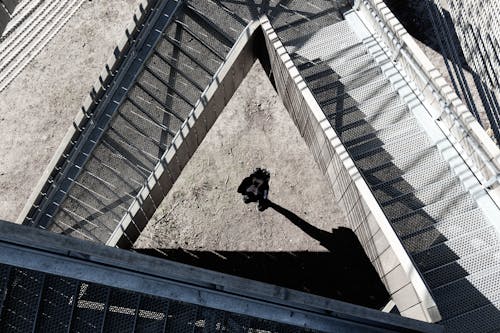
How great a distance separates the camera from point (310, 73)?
676 inches

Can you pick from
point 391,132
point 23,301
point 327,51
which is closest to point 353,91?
point 327,51

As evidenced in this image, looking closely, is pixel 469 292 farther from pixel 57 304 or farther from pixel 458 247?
pixel 57 304

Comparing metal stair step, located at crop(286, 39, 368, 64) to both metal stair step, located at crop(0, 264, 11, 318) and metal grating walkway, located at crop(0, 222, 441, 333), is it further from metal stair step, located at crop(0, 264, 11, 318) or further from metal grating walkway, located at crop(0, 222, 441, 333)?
metal stair step, located at crop(0, 264, 11, 318)

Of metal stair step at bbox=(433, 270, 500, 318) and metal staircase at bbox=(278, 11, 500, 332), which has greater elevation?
metal staircase at bbox=(278, 11, 500, 332)

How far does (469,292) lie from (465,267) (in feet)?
2.13

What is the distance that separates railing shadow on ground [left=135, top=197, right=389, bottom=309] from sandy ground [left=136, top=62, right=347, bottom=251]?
25 centimetres

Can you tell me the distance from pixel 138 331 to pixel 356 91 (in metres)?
9.24

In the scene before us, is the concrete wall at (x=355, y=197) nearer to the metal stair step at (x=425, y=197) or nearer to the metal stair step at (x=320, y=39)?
the metal stair step at (x=320, y=39)

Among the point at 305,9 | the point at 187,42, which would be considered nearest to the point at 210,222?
the point at 187,42

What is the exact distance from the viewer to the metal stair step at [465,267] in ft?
49.3

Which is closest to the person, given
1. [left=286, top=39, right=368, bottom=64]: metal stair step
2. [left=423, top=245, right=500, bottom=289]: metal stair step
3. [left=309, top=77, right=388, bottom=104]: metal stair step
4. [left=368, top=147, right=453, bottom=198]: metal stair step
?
[left=309, top=77, right=388, bottom=104]: metal stair step

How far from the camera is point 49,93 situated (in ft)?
72.0

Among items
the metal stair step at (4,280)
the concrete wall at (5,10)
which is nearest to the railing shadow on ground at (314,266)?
the metal stair step at (4,280)

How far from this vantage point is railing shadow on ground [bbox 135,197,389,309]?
1938 cm
